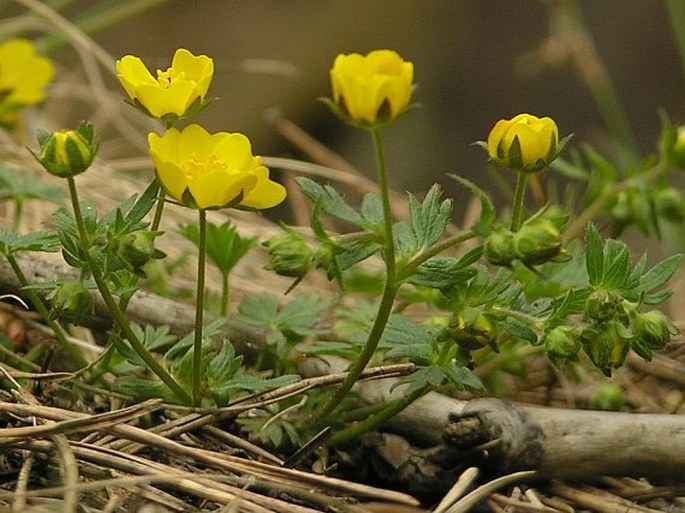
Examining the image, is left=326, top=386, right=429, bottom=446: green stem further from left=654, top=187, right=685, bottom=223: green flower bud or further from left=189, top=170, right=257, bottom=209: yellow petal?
left=654, top=187, right=685, bottom=223: green flower bud

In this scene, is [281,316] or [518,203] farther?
[281,316]

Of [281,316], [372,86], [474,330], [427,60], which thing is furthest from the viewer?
[427,60]

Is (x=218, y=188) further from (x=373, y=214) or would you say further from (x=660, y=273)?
(x=660, y=273)

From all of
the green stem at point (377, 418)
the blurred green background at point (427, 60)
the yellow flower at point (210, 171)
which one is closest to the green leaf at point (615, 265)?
the green stem at point (377, 418)

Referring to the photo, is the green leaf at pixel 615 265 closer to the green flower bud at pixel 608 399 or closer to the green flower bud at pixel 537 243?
the green flower bud at pixel 537 243

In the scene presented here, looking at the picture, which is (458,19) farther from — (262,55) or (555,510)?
(555,510)

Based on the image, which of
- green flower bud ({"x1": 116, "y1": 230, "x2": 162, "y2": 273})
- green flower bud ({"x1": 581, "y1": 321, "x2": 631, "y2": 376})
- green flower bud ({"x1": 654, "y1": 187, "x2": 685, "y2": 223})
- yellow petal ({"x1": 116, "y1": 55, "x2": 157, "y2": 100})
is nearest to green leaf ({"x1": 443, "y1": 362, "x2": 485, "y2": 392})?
green flower bud ({"x1": 581, "y1": 321, "x2": 631, "y2": 376})

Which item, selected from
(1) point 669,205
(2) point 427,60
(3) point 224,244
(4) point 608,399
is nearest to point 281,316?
(3) point 224,244
